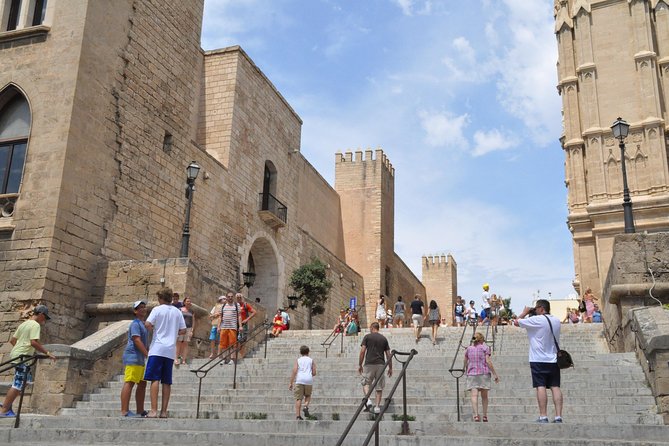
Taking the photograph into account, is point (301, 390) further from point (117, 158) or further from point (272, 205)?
point (272, 205)

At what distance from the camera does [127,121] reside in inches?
618

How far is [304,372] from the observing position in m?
8.41

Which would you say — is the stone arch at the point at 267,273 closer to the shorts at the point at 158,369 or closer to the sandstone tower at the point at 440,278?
the shorts at the point at 158,369

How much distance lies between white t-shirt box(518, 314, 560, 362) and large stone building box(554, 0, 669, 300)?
59.0 ft

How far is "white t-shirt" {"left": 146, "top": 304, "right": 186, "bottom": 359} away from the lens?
7.45 metres

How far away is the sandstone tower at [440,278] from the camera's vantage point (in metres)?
53.7

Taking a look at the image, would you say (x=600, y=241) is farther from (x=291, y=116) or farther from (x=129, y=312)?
(x=129, y=312)

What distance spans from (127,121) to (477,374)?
35.7 feet

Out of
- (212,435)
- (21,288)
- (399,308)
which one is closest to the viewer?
(212,435)

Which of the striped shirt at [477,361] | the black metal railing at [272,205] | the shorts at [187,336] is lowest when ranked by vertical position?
the striped shirt at [477,361]

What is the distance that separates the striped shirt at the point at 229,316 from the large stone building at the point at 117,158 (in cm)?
113

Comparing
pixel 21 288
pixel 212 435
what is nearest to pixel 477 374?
pixel 212 435

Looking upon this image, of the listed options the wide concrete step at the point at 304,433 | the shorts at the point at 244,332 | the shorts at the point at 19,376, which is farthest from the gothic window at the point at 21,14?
the wide concrete step at the point at 304,433

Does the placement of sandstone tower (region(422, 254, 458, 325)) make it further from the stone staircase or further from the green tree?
the stone staircase
